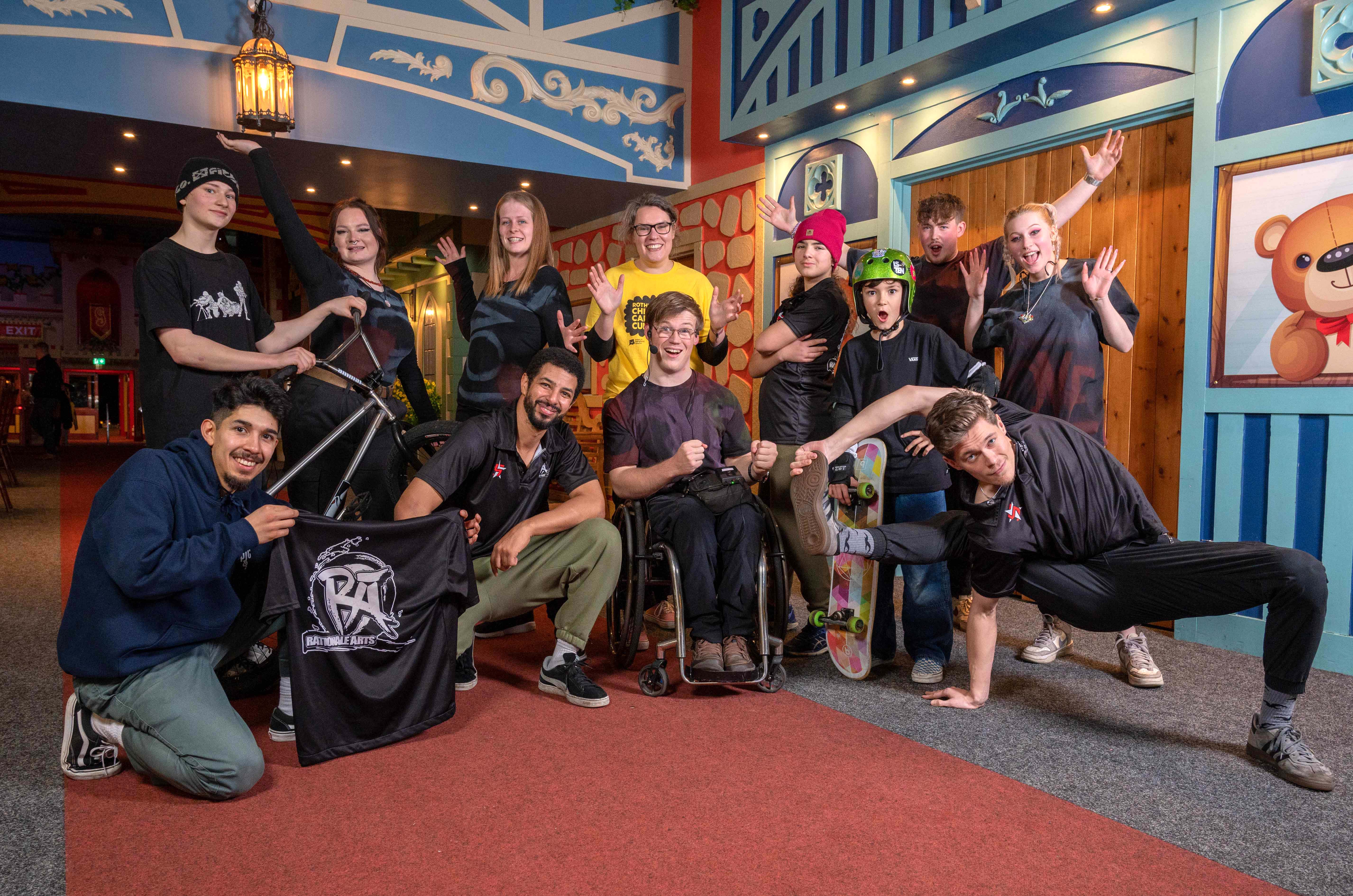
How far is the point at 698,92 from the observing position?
234 inches

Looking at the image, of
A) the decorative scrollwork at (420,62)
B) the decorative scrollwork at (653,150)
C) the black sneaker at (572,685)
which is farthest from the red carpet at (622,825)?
the decorative scrollwork at (653,150)

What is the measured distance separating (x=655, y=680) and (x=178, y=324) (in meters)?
1.72

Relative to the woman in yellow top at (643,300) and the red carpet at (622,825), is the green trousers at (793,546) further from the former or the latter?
the red carpet at (622,825)

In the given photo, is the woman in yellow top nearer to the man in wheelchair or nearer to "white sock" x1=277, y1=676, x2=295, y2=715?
the man in wheelchair

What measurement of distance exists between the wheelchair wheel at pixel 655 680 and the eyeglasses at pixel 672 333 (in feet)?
3.28

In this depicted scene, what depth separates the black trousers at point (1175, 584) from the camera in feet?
6.47

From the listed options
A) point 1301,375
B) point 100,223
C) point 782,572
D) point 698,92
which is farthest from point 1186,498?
point 100,223

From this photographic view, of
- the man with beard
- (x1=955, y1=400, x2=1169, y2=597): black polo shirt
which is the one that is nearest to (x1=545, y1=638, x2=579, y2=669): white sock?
the man with beard

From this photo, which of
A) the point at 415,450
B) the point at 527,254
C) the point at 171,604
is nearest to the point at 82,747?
the point at 171,604

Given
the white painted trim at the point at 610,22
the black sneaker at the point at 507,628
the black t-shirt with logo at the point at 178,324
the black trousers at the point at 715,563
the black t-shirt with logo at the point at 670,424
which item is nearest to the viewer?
the black t-shirt with logo at the point at 178,324

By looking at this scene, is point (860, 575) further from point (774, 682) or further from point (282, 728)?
point (282, 728)

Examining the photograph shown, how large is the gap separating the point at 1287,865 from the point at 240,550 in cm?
223

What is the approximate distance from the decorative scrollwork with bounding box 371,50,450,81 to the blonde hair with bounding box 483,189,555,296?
2755mm

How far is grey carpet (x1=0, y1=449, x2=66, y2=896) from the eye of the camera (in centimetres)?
158
